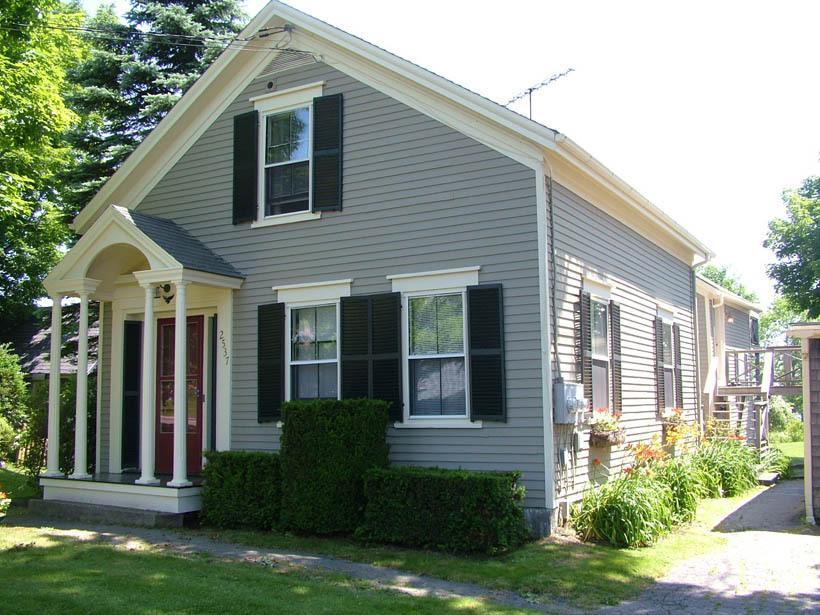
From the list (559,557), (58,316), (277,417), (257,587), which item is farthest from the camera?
(58,316)

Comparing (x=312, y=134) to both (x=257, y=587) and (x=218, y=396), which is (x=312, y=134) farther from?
(x=257, y=587)

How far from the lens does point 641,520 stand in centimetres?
928

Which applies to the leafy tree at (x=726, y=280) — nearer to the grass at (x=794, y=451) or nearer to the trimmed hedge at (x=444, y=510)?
the grass at (x=794, y=451)

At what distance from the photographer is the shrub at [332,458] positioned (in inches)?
379

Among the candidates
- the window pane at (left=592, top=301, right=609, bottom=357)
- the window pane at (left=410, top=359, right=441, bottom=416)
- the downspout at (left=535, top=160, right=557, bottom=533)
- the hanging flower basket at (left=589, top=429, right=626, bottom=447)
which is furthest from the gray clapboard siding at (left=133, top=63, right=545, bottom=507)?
the window pane at (left=592, top=301, right=609, bottom=357)

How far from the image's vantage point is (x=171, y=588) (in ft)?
23.1

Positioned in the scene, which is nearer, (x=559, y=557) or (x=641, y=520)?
(x=559, y=557)

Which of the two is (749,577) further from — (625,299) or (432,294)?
(625,299)


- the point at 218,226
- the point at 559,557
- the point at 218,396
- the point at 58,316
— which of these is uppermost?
the point at 218,226

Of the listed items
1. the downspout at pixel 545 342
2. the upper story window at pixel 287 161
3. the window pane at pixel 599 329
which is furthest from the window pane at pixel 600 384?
the upper story window at pixel 287 161

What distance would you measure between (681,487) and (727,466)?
317cm

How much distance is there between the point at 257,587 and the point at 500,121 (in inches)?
239

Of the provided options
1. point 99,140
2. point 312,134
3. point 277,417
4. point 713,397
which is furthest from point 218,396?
point 713,397

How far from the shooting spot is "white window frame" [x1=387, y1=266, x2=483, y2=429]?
395 inches
